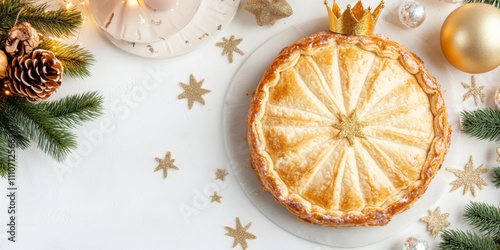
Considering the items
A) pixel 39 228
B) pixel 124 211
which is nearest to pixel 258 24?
pixel 124 211

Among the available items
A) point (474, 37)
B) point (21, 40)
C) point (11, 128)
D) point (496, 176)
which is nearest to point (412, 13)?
point (474, 37)

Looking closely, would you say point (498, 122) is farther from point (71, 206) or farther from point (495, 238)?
point (71, 206)

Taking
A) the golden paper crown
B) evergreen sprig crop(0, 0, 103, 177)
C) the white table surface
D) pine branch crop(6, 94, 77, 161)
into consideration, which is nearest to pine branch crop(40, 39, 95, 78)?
evergreen sprig crop(0, 0, 103, 177)

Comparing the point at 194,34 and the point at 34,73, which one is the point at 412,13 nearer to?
the point at 194,34

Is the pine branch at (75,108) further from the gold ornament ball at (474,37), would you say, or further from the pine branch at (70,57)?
the gold ornament ball at (474,37)

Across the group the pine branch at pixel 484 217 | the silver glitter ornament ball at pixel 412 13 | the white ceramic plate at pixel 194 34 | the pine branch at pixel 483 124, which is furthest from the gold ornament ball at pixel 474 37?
the white ceramic plate at pixel 194 34
